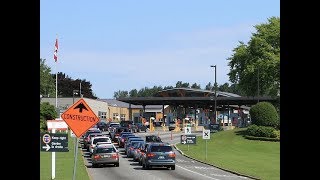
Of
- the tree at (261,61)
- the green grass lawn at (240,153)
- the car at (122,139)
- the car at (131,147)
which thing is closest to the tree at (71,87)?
the tree at (261,61)

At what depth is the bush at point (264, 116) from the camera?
7281 centimetres

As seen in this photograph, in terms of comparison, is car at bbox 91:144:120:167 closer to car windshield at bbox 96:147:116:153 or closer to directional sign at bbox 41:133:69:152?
car windshield at bbox 96:147:116:153

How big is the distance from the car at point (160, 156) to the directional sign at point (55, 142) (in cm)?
1451

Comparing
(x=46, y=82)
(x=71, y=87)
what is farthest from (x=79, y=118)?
(x=71, y=87)

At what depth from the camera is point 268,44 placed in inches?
3546

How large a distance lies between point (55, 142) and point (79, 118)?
7.16 meters

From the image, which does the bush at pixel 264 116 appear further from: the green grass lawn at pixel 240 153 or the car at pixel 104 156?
the car at pixel 104 156

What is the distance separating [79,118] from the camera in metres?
18.3

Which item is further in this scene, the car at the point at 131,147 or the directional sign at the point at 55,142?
the car at the point at 131,147

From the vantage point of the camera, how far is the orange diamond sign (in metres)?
18.0
